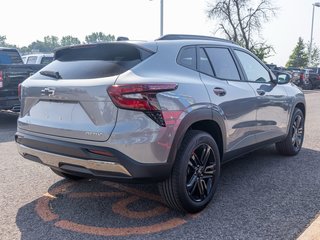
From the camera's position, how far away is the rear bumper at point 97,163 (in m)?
3.14

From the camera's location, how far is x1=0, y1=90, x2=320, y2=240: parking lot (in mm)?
3303

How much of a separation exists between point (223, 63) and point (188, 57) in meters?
0.69

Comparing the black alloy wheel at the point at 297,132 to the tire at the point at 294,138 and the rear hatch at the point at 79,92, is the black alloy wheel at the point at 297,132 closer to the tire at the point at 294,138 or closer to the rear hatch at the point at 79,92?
the tire at the point at 294,138

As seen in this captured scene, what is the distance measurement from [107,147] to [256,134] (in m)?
2.37

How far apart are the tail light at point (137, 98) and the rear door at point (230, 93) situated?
0.88m

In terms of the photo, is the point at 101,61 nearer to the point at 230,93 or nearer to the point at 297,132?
the point at 230,93

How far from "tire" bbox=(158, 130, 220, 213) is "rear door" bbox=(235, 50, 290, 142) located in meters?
1.24

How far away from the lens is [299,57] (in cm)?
7169

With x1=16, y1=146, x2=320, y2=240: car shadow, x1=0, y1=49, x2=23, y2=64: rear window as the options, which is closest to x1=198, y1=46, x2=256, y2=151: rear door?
x1=16, y1=146, x2=320, y2=240: car shadow

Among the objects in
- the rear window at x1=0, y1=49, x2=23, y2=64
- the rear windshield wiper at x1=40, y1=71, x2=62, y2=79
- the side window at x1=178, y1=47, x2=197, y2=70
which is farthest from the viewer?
the rear window at x1=0, y1=49, x2=23, y2=64

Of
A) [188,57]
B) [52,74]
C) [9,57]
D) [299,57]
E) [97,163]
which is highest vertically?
[188,57]

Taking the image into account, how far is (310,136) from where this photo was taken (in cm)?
773

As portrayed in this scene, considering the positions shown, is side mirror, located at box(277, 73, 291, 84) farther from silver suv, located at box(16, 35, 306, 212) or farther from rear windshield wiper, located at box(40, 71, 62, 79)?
rear windshield wiper, located at box(40, 71, 62, 79)

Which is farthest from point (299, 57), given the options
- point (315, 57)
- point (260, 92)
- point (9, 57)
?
point (260, 92)
